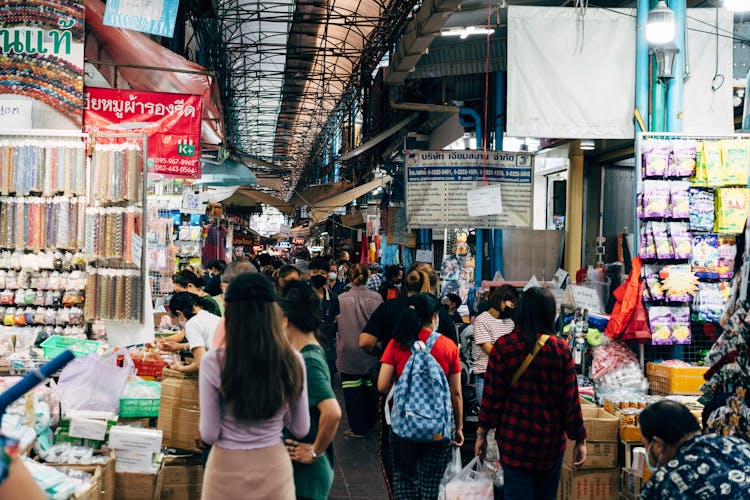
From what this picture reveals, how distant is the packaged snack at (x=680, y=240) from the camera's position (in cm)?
633

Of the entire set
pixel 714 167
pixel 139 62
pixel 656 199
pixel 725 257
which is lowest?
pixel 725 257

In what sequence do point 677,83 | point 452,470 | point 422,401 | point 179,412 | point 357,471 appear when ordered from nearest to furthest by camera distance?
point 422,401
point 452,470
point 179,412
point 677,83
point 357,471

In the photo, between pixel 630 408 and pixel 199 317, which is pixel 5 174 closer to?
pixel 199 317

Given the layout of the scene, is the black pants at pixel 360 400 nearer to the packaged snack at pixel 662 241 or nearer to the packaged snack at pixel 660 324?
the packaged snack at pixel 660 324

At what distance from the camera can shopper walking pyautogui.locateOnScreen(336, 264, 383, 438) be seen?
7.84m

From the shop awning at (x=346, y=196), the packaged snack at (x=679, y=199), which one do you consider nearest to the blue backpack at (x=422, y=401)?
the packaged snack at (x=679, y=199)

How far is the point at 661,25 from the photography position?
6148 mm

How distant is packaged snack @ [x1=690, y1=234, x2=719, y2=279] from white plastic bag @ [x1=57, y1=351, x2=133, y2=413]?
4534mm

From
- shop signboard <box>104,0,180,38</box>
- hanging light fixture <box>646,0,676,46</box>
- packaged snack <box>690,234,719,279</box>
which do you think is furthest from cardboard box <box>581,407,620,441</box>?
shop signboard <box>104,0,180,38</box>

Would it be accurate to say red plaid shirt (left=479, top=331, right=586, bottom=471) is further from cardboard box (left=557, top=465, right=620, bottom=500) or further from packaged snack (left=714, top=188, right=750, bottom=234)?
packaged snack (left=714, top=188, right=750, bottom=234)

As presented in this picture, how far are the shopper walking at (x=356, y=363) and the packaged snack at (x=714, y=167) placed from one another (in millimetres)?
3505

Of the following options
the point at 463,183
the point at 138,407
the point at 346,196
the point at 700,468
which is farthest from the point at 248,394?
the point at 346,196

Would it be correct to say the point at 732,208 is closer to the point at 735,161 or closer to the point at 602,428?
the point at 735,161

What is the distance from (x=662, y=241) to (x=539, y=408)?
2682 millimetres
